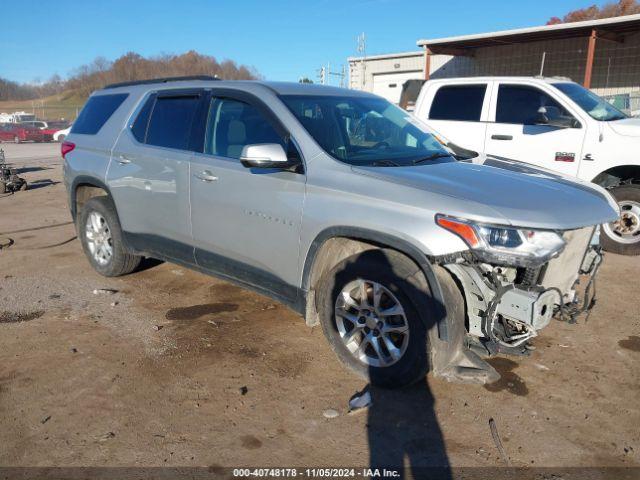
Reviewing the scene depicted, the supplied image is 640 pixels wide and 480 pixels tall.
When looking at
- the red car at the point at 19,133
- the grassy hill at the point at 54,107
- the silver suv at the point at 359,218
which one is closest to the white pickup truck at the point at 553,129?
→ the silver suv at the point at 359,218

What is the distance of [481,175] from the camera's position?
3.46 meters

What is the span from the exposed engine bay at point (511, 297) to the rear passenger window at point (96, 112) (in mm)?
3808

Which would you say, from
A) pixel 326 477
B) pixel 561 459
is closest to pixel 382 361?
pixel 326 477

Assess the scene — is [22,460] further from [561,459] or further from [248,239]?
[561,459]

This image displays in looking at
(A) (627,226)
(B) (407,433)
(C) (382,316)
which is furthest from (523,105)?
(B) (407,433)

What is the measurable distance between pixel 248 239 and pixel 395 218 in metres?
1.27

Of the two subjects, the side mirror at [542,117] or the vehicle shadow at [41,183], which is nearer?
the side mirror at [542,117]

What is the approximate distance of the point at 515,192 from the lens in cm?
314

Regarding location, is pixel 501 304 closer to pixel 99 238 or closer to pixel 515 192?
pixel 515 192

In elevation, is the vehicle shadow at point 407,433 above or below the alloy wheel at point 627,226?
below

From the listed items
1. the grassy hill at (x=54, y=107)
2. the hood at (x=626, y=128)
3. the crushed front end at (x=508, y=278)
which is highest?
the grassy hill at (x=54, y=107)

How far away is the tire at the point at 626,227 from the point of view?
6246 millimetres

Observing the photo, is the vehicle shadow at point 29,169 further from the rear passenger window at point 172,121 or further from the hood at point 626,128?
the hood at point 626,128

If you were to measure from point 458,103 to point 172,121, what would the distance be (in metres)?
4.66
